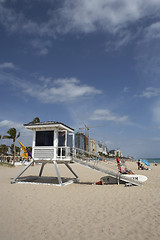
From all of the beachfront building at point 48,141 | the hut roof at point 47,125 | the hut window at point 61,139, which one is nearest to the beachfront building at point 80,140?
the hut window at point 61,139

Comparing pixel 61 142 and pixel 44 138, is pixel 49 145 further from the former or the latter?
pixel 61 142

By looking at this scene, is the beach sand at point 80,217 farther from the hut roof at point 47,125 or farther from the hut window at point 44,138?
the hut roof at point 47,125

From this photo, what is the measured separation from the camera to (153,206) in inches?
307

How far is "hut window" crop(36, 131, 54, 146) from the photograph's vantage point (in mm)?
14421

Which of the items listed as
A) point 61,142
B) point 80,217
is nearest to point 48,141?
point 61,142

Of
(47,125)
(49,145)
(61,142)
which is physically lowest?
(49,145)

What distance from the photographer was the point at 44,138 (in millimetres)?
14602

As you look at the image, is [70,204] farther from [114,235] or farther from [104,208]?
[114,235]

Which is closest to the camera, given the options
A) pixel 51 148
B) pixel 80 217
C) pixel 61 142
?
pixel 80 217

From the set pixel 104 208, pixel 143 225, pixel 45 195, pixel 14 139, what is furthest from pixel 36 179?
pixel 14 139

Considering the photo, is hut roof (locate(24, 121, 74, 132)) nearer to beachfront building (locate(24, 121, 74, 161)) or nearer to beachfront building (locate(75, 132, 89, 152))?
beachfront building (locate(24, 121, 74, 161))

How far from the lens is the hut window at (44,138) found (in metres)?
14.4

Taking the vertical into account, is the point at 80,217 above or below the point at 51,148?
below

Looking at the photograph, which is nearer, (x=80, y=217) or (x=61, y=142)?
(x=80, y=217)
